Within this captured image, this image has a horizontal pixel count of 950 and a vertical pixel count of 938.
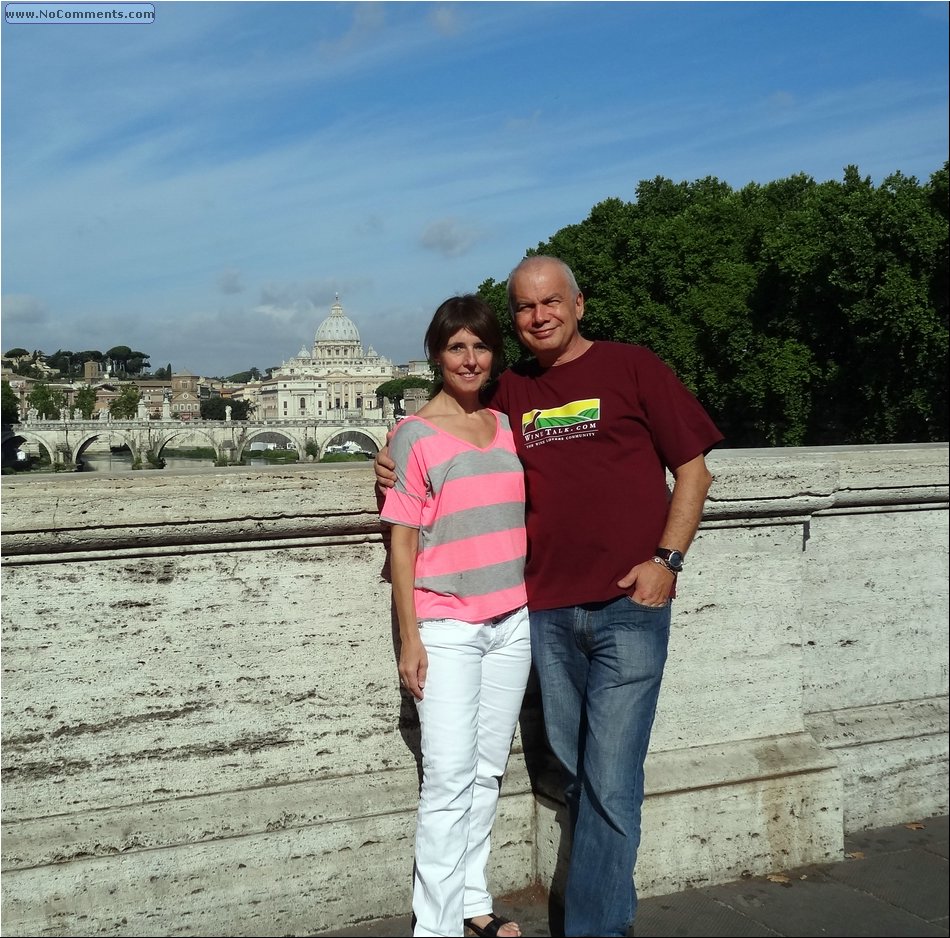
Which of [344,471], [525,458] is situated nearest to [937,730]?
[525,458]

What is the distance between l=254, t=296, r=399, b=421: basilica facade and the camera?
12812cm

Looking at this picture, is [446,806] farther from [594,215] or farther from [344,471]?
[594,215]

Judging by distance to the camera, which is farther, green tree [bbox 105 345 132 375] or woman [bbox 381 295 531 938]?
green tree [bbox 105 345 132 375]

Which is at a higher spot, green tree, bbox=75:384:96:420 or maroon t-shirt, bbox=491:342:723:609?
green tree, bbox=75:384:96:420

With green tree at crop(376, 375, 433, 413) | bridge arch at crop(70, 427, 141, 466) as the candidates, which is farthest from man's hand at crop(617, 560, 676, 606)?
green tree at crop(376, 375, 433, 413)

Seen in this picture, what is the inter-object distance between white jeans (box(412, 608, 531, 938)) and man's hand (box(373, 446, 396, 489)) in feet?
1.08

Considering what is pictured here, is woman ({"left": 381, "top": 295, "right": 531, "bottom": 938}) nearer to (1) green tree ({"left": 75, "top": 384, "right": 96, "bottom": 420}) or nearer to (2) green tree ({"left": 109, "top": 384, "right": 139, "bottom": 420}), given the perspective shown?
(1) green tree ({"left": 75, "top": 384, "right": 96, "bottom": 420})

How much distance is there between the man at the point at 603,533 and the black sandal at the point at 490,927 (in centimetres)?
16

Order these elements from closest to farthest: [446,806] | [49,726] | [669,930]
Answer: [446,806] → [49,726] → [669,930]

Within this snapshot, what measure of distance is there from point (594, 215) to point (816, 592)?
26862 mm

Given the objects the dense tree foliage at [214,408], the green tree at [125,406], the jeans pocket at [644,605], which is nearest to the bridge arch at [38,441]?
the green tree at [125,406]

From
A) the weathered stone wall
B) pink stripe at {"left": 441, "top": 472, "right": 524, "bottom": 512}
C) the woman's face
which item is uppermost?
the woman's face

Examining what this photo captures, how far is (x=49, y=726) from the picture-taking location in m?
2.63

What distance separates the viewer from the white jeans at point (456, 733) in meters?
2.45
